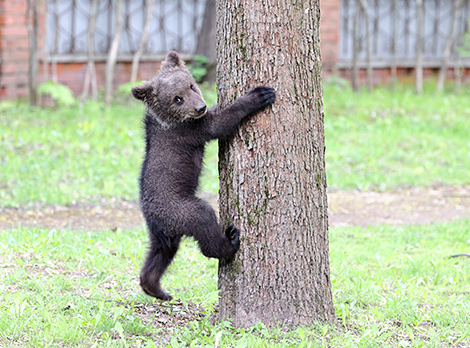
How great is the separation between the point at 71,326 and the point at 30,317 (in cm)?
29

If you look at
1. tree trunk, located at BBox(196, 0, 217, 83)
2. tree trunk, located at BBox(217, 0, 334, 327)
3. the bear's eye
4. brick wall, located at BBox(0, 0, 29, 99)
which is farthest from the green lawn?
tree trunk, located at BBox(196, 0, 217, 83)

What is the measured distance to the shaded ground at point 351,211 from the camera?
737 centimetres

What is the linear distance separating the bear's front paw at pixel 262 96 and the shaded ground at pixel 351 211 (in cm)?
367

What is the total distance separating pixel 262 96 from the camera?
386cm

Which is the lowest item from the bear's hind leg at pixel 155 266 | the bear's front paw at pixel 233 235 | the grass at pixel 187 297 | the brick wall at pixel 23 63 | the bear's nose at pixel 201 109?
the grass at pixel 187 297

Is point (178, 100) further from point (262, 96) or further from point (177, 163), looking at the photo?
point (262, 96)

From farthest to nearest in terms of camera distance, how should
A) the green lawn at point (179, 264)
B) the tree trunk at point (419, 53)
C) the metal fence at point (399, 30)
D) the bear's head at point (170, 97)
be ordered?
the metal fence at point (399, 30), the tree trunk at point (419, 53), the bear's head at point (170, 97), the green lawn at point (179, 264)

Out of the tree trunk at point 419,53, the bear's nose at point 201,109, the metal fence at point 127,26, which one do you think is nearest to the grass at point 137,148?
the tree trunk at point 419,53

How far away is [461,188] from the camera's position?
906cm

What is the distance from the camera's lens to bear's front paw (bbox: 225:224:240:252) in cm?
404

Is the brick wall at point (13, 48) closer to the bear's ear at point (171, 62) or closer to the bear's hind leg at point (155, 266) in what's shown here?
the bear's ear at point (171, 62)

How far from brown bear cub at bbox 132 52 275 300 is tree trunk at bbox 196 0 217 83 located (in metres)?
8.30

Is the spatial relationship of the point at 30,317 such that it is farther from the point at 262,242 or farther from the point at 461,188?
the point at 461,188

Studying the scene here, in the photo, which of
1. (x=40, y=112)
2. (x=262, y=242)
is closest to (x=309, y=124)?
(x=262, y=242)
